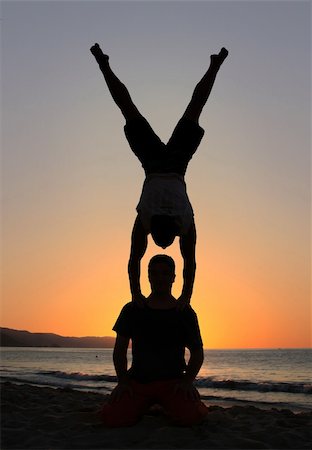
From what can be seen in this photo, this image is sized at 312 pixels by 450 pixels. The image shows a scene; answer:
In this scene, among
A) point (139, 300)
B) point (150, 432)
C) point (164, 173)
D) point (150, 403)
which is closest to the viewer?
point (150, 432)

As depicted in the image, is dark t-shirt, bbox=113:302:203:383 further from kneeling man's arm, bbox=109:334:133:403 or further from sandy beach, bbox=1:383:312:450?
sandy beach, bbox=1:383:312:450

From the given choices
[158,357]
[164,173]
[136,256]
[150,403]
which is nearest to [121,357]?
[158,357]

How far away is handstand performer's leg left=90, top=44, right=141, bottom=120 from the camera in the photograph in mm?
5219

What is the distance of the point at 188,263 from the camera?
481cm

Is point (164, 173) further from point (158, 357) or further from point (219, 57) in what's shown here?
point (158, 357)

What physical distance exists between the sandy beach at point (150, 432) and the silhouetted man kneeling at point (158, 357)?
157 millimetres

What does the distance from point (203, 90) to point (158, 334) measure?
2.46m

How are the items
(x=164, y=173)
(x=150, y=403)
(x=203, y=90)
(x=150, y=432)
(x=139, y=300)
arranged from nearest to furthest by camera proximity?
(x=150, y=432), (x=150, y=403), (x=139, y=300), (x=164, y=173), (x=203, y=90)

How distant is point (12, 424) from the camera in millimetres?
4660

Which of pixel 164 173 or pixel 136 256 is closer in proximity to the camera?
pixel 136 256

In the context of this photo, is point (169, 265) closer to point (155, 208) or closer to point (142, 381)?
point (155, 208)

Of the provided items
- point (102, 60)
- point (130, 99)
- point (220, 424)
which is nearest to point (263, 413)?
point (220, 424)

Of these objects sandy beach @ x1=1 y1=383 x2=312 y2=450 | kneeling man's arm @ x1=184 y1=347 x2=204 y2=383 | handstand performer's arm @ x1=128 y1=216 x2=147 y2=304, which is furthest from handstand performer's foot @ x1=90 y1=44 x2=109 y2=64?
sandy beach @ x1=1 y1=383 x2=312 y2=450

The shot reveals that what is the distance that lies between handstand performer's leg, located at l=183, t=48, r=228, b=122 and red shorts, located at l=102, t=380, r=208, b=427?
103 inches
